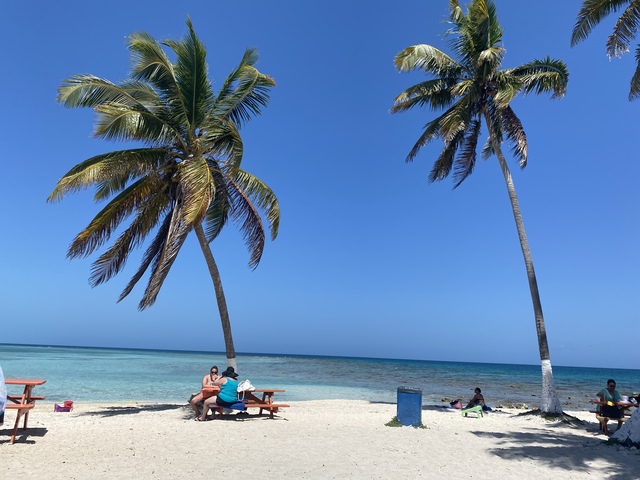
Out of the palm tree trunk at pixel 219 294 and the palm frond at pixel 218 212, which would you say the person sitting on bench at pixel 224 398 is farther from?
the palm frond at pixel 218 212

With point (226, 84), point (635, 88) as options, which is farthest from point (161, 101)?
point (635, 88)

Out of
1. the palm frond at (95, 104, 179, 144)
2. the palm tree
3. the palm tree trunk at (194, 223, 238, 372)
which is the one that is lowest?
the palm tree trunk at (194, 223, 238, 372)

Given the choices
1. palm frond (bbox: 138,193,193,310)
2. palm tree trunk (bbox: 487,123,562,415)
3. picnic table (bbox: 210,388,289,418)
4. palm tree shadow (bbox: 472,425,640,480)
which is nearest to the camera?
palm tree shadow (bbox: 472,425,640,480)

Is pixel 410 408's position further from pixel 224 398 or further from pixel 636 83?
pixel 636 83

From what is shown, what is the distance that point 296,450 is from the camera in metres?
7.24

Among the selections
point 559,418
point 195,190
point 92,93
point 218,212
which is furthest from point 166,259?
point 559,418

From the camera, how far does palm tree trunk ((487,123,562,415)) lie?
39.6 feet

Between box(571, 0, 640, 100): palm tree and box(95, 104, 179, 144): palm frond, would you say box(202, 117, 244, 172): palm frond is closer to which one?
box(95, 104, 179, 144): palm frond

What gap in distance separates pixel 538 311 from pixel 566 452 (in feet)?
17.9

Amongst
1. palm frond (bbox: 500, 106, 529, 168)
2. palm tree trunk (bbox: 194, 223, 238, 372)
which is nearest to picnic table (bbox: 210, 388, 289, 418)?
palm tree trunk (bbox: 194, 223, 238, 372)

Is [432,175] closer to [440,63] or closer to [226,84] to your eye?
[440,63]

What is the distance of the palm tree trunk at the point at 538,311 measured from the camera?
12078 mm

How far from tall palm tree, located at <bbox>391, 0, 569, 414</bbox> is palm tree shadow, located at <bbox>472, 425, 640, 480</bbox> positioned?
411 cm

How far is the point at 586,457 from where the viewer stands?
291 inches
